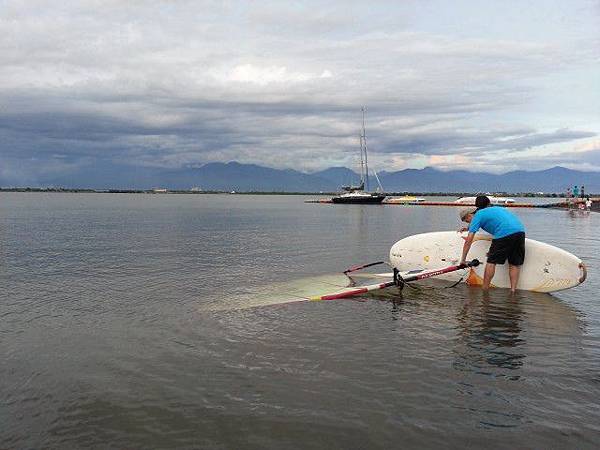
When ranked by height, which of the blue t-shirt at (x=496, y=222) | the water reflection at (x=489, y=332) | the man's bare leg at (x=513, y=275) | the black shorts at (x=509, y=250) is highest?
the blue t-shirt at (x=496, y=222)

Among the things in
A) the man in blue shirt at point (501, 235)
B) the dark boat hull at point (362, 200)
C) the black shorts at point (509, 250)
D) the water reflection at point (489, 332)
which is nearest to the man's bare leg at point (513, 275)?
the man in blue shirt at point (501, 235)

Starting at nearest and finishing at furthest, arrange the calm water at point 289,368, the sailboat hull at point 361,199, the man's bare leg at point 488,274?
the calm water at point 289,368
the man's bare leg at point 488,274
the sailboat hull at point 361,199

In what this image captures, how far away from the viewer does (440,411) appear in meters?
6.11

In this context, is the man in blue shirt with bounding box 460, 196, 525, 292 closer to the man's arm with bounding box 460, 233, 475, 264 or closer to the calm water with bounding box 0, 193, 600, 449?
the man's arm with bounding box 460, 233, 475, 264

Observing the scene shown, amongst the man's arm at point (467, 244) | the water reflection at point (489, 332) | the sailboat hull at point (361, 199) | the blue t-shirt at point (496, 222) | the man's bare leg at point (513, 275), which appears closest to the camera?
the water reflection at point (489, 332)

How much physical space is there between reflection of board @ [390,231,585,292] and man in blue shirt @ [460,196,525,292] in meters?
0.57

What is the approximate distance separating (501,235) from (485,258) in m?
1.46

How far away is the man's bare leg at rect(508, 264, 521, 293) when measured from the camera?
12.8 m

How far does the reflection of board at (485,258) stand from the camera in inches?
507

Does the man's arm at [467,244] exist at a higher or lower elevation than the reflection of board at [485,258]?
higher

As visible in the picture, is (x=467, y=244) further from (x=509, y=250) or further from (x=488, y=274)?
(x=488, y=274)

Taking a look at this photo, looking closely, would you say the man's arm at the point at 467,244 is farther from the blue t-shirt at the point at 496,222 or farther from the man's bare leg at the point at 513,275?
the man's bare leg at the point at 513,275

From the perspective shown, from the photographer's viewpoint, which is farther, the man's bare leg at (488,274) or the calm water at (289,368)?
the man's bare leg at (488,274)

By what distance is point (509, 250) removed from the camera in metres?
12.6
